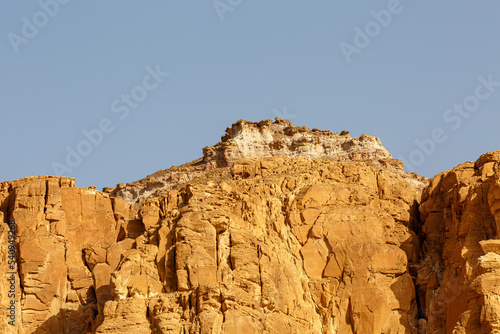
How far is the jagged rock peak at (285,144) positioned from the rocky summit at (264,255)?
2265 cm

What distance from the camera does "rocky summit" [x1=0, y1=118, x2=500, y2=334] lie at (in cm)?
8194

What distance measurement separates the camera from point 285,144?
127438mm

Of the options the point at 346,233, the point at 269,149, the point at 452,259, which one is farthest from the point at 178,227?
the point at 269,149

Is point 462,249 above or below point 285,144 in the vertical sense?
below

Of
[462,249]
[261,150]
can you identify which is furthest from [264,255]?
[261,150]

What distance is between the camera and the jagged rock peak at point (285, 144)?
123625mm

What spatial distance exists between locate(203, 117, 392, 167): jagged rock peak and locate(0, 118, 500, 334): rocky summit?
22.7 m

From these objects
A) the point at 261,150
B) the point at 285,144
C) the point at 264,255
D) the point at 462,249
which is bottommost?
the point at 462,249

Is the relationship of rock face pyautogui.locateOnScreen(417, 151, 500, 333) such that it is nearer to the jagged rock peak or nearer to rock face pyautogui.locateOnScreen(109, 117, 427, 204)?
rock face pyautogui.locateOnScreen(109, 117, 427, 204)

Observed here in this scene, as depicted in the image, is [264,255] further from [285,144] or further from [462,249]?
[285,144]

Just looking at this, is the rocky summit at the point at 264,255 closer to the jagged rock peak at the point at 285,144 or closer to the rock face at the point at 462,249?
the rock face at the point at 462,249

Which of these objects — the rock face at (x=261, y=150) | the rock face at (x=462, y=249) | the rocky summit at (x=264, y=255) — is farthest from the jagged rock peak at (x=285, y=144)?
the rock face at (x=462, y=249)

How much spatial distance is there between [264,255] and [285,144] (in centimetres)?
4219

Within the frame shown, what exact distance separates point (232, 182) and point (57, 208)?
1193 cm
